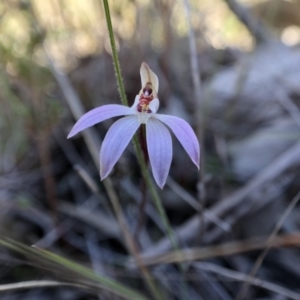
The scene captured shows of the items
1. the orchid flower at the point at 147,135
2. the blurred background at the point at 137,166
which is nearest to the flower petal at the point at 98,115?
the orchid flower at the point at 147,135

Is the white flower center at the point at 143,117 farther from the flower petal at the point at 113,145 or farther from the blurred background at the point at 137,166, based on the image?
the blurred background at the point at 137,166

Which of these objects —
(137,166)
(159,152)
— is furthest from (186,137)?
(137,166)

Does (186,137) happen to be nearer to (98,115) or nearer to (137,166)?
(98,115)

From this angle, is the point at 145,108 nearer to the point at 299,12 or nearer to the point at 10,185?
the point at 10,185

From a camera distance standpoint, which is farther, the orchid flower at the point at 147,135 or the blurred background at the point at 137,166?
the blurred background at the point at 137,166

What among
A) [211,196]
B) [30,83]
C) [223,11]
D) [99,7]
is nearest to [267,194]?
[211,196]

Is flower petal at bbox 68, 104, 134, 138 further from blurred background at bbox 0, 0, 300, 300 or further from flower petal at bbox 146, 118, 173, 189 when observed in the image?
blurred background at bbox 0, 0, 300, 300

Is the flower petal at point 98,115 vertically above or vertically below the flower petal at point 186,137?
above
